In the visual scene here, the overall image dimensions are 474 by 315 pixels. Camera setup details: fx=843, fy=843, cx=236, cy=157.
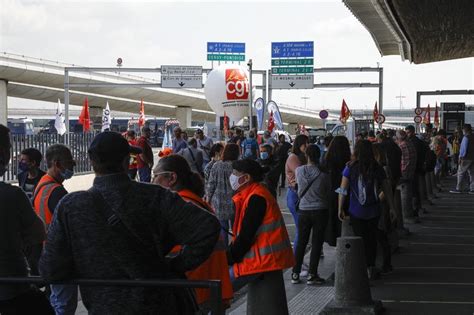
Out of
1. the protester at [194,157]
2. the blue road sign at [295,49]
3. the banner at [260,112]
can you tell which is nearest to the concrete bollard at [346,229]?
the protester at [194,157]

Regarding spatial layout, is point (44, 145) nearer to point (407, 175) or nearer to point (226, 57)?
point (407, 175)

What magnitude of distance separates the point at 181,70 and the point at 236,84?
8221 mm

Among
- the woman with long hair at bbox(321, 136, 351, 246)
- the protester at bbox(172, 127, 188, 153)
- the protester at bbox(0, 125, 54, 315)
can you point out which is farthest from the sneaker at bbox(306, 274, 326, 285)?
the protester at bbox(172, 127, 188, 153)

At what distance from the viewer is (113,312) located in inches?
160

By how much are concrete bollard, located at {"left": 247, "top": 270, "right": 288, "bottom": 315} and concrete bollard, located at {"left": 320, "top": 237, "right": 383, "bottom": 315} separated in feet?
4.91

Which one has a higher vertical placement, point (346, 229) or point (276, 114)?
point (276, 114)

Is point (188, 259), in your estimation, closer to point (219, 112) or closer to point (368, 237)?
point (368, 237)

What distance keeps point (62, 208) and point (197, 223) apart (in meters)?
0.66

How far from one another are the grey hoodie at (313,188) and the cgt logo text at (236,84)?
157 ft

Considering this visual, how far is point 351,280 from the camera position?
8.62 m

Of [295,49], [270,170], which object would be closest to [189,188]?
[270,170]

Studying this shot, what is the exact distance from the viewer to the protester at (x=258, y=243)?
6.97 meters

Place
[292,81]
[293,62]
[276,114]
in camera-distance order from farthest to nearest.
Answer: [293,62], [292,81], [276,114]

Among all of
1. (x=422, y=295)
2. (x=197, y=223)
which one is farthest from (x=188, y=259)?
(x=422, y=295)
